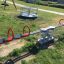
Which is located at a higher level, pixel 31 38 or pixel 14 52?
pixel 14 52

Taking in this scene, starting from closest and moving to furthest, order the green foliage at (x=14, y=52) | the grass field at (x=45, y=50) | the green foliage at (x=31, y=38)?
the grass field at (x=45, y=50)
the green foliage at (x=14, y=52)
the green foliage at (x=31, y=38)

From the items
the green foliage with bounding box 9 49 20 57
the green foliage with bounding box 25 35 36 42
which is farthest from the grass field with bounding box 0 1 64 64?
the green foliage with bounding box 25 35 36 42

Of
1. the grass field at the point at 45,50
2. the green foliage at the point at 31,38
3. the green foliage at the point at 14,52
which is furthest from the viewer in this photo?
the green foliage at the point at 31,38

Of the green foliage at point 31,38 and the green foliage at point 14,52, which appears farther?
the green foliage at point 31,38

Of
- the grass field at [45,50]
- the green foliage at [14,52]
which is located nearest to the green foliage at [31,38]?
the grass field at [45,50]

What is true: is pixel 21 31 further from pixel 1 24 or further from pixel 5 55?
pixel 5 55

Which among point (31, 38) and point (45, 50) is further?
point (31, 38)

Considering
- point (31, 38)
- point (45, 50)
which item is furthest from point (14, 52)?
point (31, 38)

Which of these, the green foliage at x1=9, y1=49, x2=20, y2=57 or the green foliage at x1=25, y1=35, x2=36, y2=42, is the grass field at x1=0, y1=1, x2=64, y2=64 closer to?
the green foliage at x1=9, y1=49, x2=20, y2=57

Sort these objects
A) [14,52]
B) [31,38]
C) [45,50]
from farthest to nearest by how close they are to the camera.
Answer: [31,38] < [45,50] < [14,52]

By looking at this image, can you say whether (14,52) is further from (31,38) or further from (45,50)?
(31,38)

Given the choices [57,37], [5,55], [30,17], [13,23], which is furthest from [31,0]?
[5,55]

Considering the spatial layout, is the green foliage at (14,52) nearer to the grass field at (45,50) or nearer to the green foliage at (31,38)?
the grass field at (45,50)
